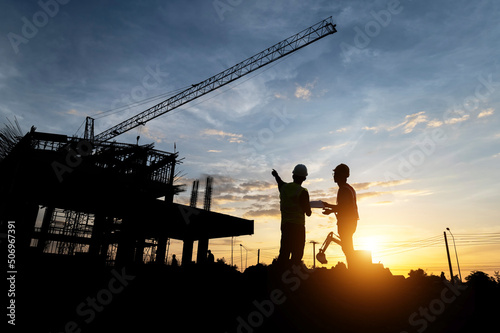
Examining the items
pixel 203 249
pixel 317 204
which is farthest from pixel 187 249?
pixel 317 204

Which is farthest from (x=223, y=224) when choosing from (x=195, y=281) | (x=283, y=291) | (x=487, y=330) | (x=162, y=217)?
(x=487, y=330)

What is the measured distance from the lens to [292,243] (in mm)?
4926

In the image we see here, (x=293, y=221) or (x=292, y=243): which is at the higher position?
(x=293, y=221)

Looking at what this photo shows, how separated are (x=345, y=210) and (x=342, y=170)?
2.79 feet

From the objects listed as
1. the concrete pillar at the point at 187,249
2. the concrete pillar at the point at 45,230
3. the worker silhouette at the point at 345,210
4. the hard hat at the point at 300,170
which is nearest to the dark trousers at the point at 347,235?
the worker silhouette at the point at 345,210

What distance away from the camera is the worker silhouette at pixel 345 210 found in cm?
536

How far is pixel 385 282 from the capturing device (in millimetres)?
4820

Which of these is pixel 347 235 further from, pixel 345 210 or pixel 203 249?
pixel 203 249

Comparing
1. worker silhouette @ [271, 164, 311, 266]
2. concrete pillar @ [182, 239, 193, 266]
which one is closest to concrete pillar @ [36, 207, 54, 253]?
concrete pillar @ [182, 239, 193, 266]

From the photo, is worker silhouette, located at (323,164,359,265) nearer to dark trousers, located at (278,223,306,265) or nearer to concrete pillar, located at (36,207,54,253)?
dark trousers, located at (278,223,306,265)

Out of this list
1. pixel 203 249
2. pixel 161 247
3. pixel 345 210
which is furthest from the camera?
pixel 161 247

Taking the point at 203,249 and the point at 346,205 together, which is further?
the point at 203,249

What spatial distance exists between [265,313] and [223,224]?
519 centimetres

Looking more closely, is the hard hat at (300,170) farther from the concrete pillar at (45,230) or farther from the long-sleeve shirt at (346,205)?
the concrete pillar at (45,230)
